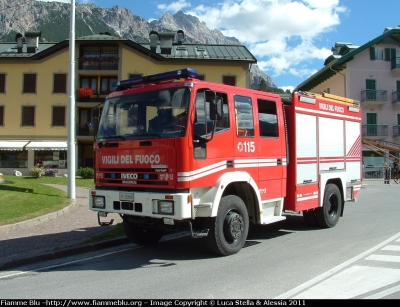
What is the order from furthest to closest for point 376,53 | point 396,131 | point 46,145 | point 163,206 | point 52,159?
point 376,53
point 396,131
point 52,159
point 46,145
point 163,206

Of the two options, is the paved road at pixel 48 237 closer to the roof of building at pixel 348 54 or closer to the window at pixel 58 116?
the window at pixel 58 116

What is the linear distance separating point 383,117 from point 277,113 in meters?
36.1

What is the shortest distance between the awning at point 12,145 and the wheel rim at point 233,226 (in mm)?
31125

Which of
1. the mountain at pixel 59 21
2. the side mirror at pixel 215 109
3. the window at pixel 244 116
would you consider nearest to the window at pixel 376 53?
the window at pixel 244 116

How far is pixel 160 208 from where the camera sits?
6090 mm

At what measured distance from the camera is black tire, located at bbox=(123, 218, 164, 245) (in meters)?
7.79

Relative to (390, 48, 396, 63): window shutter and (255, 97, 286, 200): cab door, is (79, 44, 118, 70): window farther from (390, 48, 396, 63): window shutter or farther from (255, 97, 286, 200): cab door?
(255, 97, 286, 200): cab door

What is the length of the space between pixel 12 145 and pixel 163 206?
105 ft

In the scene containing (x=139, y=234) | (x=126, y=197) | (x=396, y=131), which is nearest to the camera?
(x=126, y=197)

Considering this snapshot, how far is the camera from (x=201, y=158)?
621 cm

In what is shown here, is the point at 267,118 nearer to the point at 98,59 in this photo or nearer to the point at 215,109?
the point at 215,109

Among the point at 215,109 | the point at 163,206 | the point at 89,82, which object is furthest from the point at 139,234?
the point at 89,82

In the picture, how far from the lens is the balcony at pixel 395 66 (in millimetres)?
38931

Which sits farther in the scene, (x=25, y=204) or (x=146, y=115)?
(x=25, y=204)
